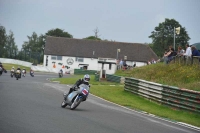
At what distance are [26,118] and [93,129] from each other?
2069 mm

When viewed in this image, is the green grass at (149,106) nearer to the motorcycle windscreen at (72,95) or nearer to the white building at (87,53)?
the motorcycle windscreen at (72,95)

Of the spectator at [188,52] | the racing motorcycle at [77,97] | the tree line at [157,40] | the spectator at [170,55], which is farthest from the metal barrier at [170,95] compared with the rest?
the tree line at [157,40]

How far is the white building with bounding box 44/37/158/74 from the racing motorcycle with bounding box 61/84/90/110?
75448mm

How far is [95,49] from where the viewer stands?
96.5 m

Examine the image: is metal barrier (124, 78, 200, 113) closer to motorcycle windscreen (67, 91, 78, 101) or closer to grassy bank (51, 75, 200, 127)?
grassy bank (51, 75, 200, 127)

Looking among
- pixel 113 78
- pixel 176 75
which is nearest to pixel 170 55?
pixel 176 75

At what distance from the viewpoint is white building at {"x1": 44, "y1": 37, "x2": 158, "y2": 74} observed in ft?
307

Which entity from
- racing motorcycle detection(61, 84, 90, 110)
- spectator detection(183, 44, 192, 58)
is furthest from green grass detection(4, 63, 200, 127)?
racing motorcycle detection(61, 84, 90, 110)

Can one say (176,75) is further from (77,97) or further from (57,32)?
(57,32)

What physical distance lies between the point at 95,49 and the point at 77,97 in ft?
264

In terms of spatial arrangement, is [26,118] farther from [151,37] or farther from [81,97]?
[151,37]

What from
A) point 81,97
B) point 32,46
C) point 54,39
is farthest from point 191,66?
point 32,46

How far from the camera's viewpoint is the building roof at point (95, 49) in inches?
3728

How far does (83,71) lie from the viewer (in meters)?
75.0
